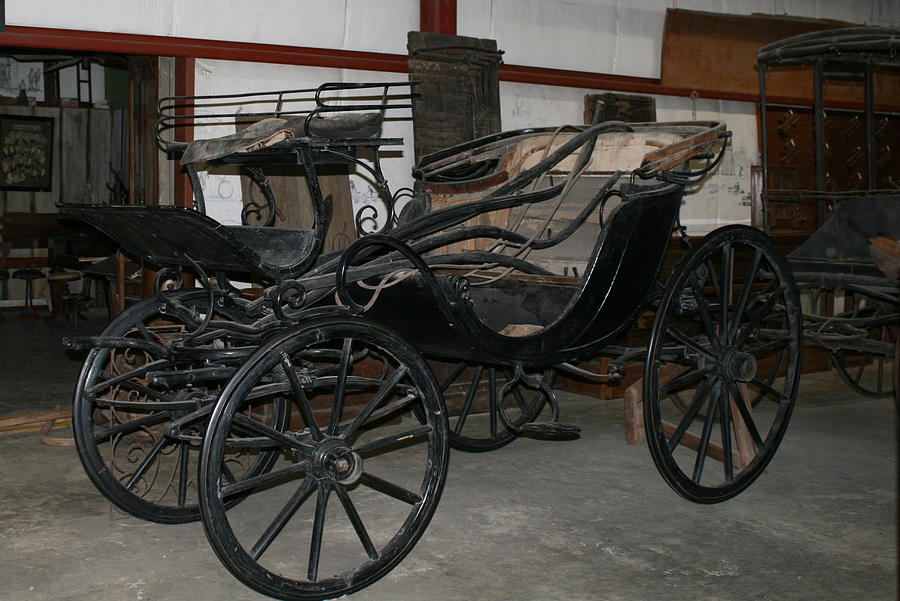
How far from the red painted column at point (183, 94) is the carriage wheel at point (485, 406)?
174 centimetres

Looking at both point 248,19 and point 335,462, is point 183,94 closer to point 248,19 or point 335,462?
point 248,19

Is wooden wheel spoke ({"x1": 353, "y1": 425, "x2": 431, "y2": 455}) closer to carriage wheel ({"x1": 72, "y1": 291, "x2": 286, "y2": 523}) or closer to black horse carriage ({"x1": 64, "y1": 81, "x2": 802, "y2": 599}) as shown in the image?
black horse carriage ({"x1": 64, "y1": 81, "x2": 802, "y2": 599})

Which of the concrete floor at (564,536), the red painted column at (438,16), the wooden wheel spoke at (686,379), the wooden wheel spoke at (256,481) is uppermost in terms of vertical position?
the red painted column at (438,16)

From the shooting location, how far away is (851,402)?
240 inches

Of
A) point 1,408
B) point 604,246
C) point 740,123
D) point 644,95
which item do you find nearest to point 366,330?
point 604,246

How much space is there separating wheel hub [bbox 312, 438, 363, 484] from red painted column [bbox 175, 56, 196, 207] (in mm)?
2683

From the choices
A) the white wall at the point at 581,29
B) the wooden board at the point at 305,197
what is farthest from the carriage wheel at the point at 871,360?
the wooden board at the point at 305,197

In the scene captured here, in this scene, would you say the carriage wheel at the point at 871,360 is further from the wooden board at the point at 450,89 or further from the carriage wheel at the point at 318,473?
the carriage wheel at the point at 318,473

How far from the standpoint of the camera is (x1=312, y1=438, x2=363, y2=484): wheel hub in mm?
3057

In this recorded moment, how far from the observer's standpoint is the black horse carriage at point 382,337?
307 centimetres

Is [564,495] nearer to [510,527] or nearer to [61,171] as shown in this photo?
[510,527]

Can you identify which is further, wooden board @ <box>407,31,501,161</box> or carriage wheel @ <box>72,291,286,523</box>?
wooden board @ <box>407,31,501,161</box>

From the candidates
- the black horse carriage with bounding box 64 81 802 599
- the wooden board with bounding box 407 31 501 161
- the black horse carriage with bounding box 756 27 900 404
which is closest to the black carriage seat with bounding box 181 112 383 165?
the black horse carriage with bounding box 64 81 802 599

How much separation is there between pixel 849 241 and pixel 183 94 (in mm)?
3788
